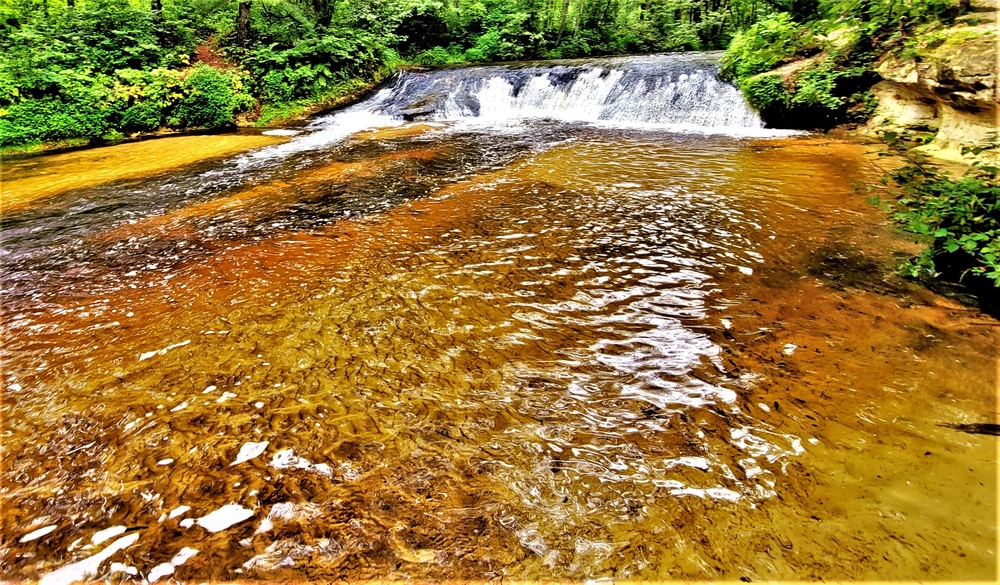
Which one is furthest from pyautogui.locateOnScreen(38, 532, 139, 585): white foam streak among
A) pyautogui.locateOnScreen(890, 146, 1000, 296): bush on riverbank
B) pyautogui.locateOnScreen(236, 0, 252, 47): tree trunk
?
pyautogui.locateOnScreen(236, 0, 252, 47): tree trunk

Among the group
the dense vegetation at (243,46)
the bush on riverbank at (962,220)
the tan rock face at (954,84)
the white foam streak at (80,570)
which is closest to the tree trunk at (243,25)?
the dense vegetation at (243,46)

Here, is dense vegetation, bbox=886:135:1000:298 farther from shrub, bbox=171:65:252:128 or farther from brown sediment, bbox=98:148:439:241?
shrub, bbox=171:65:252:128

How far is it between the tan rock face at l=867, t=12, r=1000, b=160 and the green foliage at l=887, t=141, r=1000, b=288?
3451mm

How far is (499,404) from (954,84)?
9.28 meters

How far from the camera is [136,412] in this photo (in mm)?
2686

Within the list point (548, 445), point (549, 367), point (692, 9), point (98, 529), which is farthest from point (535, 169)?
point (692, 9)

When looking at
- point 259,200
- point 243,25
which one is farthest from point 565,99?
point 243,25

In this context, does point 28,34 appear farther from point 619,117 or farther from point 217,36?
point 619,117

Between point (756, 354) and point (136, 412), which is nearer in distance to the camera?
point (136, 412)

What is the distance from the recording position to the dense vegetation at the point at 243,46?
38.3 feet

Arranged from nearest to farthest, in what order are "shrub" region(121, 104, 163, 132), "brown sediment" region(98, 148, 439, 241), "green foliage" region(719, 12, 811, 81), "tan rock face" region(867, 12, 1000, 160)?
1. "brown sediment" region(98, 148, 439, 241)
2. "tan rock face" region(867, 12, 1000, 160)
3. "green foliage" region(719, 12, 811, 81)
4. "shrub" region(121, 104, 163, 132)

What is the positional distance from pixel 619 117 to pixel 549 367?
11653 mm

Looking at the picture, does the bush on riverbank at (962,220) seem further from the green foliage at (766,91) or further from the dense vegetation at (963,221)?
the green foliage at (766,91)

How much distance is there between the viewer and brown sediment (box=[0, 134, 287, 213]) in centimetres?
794
